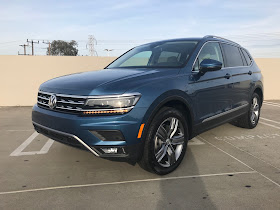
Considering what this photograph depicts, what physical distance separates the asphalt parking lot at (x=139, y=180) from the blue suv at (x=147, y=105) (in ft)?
1.17

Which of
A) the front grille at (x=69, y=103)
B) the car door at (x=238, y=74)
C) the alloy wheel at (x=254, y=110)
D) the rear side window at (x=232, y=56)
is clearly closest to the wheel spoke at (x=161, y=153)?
the front grille at (x=69, y=103)

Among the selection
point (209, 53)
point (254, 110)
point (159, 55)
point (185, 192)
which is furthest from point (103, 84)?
point (254, 110)

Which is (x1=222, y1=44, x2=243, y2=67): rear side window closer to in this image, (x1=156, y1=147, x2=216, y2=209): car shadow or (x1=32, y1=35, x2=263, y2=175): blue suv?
(x1=32, y1=35, x2=263, y2=175): blue suv

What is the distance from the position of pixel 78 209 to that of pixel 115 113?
3.18ft

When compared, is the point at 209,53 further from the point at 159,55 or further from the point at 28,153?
the point at 28,153

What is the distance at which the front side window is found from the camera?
11.5ft

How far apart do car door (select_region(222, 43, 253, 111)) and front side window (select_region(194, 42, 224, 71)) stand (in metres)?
0.23

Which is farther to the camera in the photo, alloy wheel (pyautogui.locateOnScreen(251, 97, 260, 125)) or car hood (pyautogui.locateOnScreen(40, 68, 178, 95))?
alloy wheel (pyautogui.locateOnScreen(251, 97, 260, 125))

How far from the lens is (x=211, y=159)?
139 inches

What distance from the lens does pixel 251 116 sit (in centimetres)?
516

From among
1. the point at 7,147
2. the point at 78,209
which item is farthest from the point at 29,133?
the point at 78,209

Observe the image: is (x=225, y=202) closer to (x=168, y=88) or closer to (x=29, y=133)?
(x=168, y=88)

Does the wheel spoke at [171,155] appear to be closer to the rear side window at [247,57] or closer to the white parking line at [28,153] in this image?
the white parking line at [28,153]

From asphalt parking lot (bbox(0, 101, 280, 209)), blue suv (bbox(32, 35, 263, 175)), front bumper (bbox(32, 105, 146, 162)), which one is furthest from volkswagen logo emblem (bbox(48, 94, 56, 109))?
asphalt parking lot (bbox(0, 101, 280, 209))
